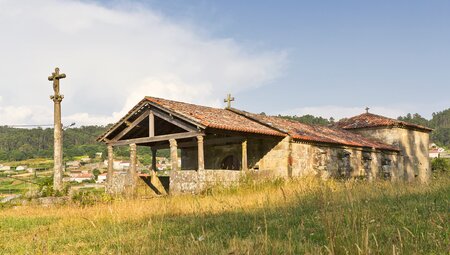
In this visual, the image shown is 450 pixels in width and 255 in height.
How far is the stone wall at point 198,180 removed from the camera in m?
13.5

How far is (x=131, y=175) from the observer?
16.7 metres

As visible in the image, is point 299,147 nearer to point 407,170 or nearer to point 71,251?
point 407,170

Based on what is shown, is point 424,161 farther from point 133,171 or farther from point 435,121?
point 435,121

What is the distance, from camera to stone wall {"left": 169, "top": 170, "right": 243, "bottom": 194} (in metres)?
13.5

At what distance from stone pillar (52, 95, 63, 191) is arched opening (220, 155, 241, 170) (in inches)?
276

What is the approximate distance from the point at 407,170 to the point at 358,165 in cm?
526

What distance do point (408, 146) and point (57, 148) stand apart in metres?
18.8

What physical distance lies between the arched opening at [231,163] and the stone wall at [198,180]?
3616 mm

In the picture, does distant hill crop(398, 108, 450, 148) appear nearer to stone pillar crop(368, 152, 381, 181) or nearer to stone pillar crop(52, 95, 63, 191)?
stone pillar crop(368, 152, 381, 181)

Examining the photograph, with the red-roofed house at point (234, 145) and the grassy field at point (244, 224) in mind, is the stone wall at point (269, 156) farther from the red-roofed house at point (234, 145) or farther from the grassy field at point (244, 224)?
the grassy field at point (244, 224)

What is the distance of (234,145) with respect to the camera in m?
18.3

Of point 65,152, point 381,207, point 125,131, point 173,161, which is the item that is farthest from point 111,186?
point 65,152

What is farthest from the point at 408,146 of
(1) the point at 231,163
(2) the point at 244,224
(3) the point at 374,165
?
(2) the point at 244,224

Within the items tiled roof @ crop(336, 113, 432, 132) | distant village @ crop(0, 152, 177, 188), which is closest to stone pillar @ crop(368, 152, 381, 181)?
tiled roof @ crop(336, 113, 432, 132)
